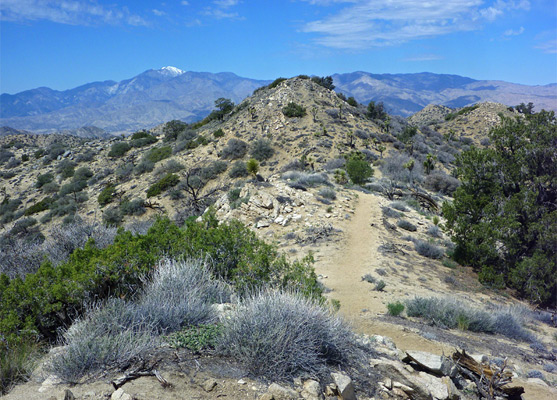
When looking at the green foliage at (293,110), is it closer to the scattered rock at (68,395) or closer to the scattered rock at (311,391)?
the scattered rock at (311,391)

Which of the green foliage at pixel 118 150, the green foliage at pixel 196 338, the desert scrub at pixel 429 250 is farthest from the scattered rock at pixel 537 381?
the green foliage at pixel 118 150

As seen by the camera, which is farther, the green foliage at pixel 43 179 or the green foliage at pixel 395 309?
the green foliage at pixel 43 179

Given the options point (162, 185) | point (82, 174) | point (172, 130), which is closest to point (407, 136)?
point (162, 185)

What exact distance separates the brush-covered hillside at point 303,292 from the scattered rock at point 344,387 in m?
0.07

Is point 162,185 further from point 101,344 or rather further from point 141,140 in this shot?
point 101,344

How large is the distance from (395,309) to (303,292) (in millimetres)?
3580

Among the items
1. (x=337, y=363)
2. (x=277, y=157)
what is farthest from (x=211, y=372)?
(x=277, y=157)

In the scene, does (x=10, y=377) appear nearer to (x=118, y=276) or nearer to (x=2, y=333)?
(x=2, y=333)

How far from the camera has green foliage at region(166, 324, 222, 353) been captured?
382cm

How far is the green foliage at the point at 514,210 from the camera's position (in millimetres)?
10617

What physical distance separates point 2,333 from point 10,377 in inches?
34.3

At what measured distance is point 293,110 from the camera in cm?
3619

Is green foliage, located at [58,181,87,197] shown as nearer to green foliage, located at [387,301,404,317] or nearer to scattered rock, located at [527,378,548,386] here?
green foliage, located at [387,301,404,317]

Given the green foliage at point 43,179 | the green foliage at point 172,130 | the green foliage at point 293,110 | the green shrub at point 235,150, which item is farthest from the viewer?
the green foliage at point 172,130
